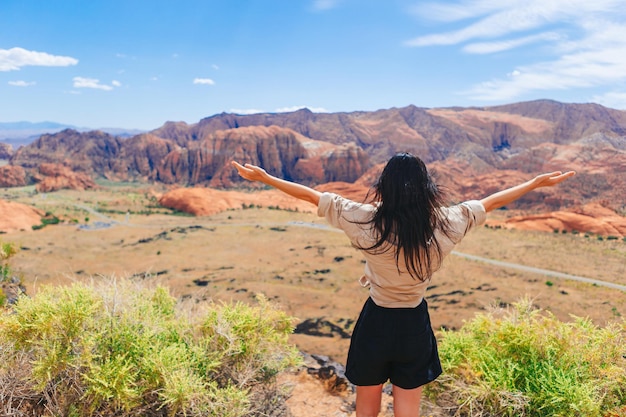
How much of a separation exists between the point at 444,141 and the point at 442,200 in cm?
10523

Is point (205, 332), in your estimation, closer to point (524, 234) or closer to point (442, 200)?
point (442, 200)

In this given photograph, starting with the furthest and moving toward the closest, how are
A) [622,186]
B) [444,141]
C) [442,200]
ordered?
[444,141]
[622,186]
[442,200]

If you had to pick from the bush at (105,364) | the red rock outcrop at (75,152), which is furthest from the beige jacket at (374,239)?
the red rock outcrop at (75,152)

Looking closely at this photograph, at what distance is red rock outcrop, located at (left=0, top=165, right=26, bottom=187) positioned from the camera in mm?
68250

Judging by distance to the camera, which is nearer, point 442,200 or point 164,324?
point 442,200

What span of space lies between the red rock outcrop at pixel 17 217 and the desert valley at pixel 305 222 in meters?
0.17

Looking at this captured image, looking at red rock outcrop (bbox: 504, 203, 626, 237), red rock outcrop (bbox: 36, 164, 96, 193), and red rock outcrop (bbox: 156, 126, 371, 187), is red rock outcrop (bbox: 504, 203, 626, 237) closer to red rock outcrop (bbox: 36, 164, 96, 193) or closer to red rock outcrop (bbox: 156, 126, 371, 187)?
red rock outcrop (bbox: 156, 126, 371, 187)

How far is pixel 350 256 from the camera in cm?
2147

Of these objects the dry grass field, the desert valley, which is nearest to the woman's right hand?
the desert valley

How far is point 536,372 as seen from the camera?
376cm

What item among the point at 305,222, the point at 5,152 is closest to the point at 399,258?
the point at 305,222

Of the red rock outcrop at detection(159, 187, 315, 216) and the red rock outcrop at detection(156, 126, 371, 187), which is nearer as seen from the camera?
the red rock outcrop at detection(159, 187, 315, 216)

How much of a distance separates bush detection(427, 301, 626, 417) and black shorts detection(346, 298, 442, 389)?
163cm

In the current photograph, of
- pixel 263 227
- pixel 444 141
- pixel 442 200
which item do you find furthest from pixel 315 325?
pixel 444 141
